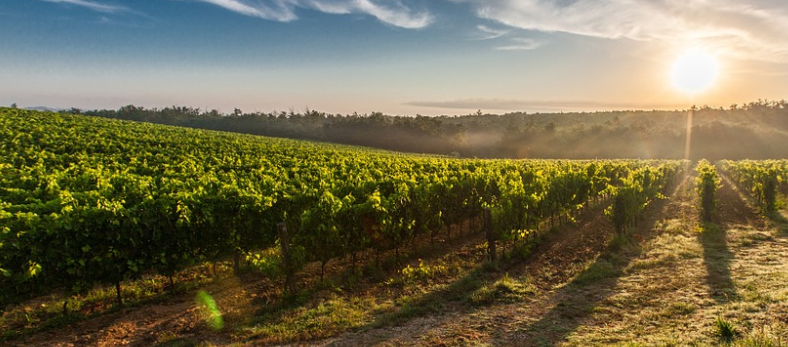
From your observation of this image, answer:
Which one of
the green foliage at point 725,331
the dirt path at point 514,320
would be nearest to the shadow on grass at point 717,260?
the green foliage at point 725,331

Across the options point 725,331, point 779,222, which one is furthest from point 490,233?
point 779,222

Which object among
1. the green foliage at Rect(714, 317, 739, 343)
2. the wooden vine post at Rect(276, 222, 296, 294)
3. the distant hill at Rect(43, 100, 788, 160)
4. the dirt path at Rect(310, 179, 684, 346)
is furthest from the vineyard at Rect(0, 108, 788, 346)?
the distant hill at Rect(43, 100, 788, 160)

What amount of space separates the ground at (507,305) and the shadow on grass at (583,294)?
0.14 feet

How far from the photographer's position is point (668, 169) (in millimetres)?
30812

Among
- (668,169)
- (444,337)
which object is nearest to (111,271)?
(444,337)

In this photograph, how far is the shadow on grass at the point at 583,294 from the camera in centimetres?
782

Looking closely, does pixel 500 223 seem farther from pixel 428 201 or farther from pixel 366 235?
pixel 366 235

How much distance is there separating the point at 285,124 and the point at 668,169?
9004 centimetres

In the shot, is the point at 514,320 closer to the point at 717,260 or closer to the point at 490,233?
the point at 490,233

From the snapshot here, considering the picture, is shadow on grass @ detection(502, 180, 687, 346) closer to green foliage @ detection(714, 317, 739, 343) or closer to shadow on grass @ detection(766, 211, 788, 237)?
green foliage @ detection(714, 317, 739, 343)

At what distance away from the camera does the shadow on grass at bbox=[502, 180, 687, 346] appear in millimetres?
7816

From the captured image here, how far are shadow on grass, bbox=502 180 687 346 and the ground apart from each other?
42 millimetres

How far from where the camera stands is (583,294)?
33.3ft

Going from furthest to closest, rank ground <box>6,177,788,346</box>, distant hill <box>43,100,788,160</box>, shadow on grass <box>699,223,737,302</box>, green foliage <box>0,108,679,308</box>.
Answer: distant hill <box>43,100,788,160</box>
shadow on grass <box>699,223,737,302</box>
green foliage <box>0,108,679,308</box>
ground <box>6,177,788,346</box>
